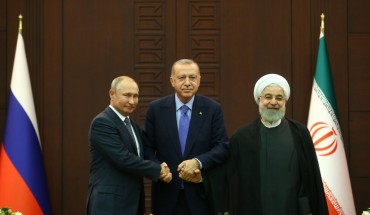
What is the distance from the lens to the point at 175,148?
5184 millimetres

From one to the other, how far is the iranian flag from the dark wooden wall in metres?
0.30

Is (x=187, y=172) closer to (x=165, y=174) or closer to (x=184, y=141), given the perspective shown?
(x=165, y=174)

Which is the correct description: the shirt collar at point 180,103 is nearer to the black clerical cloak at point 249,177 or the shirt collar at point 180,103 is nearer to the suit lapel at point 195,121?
the suit lapel at point 195,121

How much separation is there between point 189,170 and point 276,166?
1.86ft

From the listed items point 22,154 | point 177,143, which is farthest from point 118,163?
point 22,154

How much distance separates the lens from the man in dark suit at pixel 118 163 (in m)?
5.02

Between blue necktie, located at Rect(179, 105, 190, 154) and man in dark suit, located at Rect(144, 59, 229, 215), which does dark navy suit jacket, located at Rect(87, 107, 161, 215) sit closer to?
man in dark suit, located at Rect(144, 59, 229, 215)

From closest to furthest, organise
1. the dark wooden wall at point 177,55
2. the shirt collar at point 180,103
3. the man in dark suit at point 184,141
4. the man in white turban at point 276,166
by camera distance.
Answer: the man in white turban at point 276,166
the man in dark suit at point 184,141
the shirt collar at point 180,103
the dark wooden wall at point 177,55

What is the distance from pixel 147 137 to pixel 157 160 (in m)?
0.20

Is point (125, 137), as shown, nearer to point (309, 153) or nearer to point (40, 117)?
point (309, 153)

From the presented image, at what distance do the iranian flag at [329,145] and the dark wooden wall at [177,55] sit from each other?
303 mm

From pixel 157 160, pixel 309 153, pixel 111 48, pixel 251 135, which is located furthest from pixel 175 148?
pixel 111 48

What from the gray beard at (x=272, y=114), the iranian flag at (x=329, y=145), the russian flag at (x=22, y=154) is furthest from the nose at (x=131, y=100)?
the iranian flag at (x=329, y=145)

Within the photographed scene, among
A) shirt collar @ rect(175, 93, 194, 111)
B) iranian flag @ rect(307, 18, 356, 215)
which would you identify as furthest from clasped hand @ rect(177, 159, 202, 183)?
iranian flag @ rect(307, 18, 356, 215)
